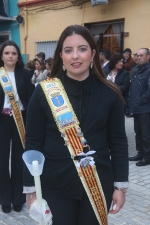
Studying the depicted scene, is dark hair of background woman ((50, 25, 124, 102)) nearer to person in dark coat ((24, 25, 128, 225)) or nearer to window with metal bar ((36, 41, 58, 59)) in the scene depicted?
person in dark coat ((24, 25, 128, 225))

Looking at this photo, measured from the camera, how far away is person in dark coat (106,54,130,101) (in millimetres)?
6301

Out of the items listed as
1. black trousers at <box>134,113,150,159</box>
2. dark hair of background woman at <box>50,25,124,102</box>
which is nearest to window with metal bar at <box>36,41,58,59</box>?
black trousers at <box>134,113,150,159</box>

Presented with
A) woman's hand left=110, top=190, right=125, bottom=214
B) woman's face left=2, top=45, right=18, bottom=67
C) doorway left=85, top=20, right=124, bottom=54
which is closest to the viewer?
woman's hand left=110, top=190, right=125, bottom=214

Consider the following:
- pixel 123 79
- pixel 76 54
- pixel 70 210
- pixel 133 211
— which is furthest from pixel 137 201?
pixel 123 79

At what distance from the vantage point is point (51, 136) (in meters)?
2.08

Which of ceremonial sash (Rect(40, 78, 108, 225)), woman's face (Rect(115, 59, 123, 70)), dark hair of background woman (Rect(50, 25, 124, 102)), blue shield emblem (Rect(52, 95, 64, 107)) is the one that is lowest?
ceremonial sash (Rect(40, 78, 108, 225))

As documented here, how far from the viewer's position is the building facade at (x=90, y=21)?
10.2 metres

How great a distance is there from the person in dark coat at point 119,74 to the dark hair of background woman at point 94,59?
13.6 ft

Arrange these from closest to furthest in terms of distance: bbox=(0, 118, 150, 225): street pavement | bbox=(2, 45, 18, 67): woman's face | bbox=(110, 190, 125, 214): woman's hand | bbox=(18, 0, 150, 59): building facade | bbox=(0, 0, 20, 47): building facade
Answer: bbox=(110, 190, 125, 214): woman's hand
bbox=(0, 118, 150, 225): street pavement
bbox=(2, 45, 18, 67): woman's face
bbox=(18, 0, 150, 59): building facade
bbox=(0, 0, 20, 47): building facade

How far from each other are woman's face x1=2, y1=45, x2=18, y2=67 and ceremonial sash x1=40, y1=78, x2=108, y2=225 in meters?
1.71

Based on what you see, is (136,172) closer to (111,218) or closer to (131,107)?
(131,107)

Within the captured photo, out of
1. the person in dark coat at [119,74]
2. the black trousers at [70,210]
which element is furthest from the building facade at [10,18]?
the black trousers at [70,210]

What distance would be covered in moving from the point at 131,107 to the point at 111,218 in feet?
7.60

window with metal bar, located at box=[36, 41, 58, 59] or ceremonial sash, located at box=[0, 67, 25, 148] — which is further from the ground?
window with metal bar, located at box=[36, 41, 58, 59]
